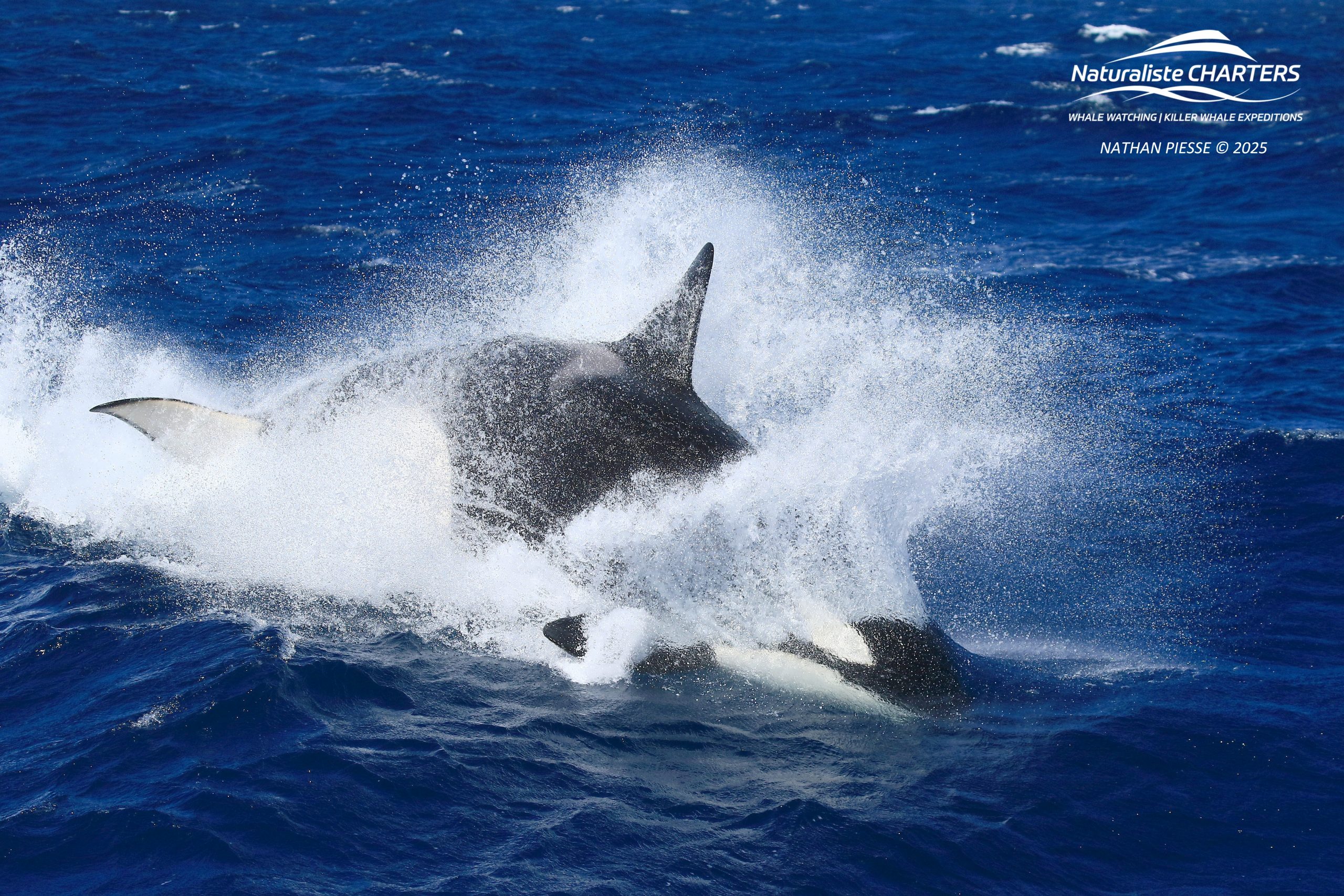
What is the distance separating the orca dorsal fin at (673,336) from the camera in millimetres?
14688

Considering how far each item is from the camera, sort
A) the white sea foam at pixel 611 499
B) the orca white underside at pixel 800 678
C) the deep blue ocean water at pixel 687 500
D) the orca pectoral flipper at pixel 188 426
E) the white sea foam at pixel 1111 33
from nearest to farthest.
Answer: the deep blue ocean water at pixel 687 500 < the orca white underside at pixel 800 678 < the white sea foam at pixel 611 499 < the orca pectoral flipper at pixel 188 426 < the white sea foam at pixel 1111 33

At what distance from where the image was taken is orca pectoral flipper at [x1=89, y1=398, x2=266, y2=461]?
15.4 m

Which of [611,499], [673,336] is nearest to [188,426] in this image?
[611,499]

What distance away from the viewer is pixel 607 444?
13.9 m

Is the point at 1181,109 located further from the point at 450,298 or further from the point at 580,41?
the point at 450,298

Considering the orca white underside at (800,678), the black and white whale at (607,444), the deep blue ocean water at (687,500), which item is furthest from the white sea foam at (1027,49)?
the orca white underside at (800,678)

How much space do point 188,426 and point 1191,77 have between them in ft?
157

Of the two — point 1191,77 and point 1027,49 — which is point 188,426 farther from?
point 1027,49

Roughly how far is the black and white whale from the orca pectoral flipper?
0.03m

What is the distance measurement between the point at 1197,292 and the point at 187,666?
77.9 feet

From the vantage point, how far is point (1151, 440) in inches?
790

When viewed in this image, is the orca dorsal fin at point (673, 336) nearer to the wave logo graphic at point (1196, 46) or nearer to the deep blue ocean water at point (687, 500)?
the deep blue ocean water at point (687, 500)

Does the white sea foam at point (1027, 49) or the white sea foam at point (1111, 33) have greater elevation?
the white sea foam at point (1111, 33)

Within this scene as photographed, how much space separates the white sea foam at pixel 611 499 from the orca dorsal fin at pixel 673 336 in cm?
166
